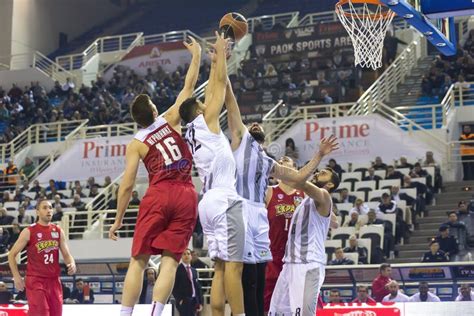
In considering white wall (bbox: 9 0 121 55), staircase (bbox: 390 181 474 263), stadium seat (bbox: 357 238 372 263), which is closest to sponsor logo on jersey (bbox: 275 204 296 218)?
stadium seat (bbox: 357 238 372 263)

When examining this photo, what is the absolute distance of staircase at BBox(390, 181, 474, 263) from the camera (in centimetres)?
1992

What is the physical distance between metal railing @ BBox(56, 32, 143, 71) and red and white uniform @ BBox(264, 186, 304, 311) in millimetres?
27865

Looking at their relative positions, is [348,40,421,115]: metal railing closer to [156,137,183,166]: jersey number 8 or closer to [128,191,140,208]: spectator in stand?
[128,191,140,208]: spectator in stand

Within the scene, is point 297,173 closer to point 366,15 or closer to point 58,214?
point 366,15

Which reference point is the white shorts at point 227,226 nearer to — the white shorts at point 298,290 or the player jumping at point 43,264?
the white shorts at point 298,290

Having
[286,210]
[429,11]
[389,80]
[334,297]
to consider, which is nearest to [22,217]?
[334,297]

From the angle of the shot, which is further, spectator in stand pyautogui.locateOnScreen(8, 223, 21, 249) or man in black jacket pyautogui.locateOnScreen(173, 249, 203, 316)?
spectator in stand pyautogui.locateOnScreen(8, 223, 21, 249)

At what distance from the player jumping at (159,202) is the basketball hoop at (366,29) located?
551cm

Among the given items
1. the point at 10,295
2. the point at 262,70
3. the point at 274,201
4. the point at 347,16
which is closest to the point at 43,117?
the point at 262,70

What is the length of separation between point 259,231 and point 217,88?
129 cm

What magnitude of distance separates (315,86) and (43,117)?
953 cm

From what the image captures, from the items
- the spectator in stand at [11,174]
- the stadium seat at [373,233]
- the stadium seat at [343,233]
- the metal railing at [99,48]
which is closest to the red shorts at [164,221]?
the stadium seat at [373,233]

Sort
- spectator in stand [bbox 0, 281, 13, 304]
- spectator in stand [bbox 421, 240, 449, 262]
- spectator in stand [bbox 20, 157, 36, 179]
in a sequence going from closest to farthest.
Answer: spectator in stand [bbox 0, 281, 13, 304]
spectator in stand [bbox 421, 240, 449, 262]
spectator in stand [bbox 20, 157, 36, 179]

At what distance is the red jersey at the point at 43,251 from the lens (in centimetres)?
1132
